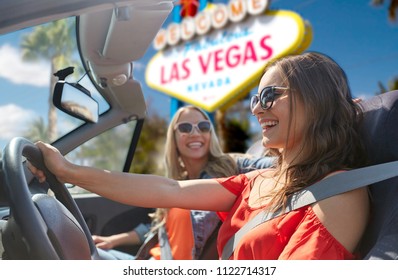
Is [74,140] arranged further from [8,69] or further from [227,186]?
[227,186]

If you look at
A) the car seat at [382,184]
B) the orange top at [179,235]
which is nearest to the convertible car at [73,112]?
the car seat at [382,184]

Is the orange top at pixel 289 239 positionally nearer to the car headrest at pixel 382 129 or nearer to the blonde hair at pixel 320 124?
the blonde hair at pixel 320 124

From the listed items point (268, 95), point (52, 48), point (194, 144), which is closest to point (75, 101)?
point (52, 48)

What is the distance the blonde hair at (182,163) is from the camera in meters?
1.65

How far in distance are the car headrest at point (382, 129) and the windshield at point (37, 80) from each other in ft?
2.38

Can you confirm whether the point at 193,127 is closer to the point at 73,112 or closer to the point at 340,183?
the point at 73,112

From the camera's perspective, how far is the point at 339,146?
1.11m

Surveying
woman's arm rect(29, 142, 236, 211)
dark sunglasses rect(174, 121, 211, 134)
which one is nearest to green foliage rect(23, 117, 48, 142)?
woman's arm rect(29, 142, 236, 211)

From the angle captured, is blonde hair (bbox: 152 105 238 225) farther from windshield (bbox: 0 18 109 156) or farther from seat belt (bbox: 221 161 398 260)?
seat belt (bbox: 221 161 398 260)

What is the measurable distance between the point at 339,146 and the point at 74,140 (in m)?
0.74

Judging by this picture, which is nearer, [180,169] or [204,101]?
[180,169]

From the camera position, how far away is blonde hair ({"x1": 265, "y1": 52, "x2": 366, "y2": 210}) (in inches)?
43.6

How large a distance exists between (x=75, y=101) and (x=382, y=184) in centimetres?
83
